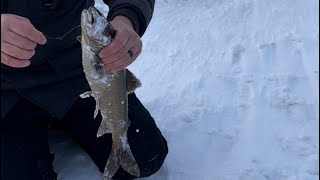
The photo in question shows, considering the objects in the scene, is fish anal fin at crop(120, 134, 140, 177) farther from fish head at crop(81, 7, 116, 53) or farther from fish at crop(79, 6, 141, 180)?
fish head at crop(81, 7, 116, 53)

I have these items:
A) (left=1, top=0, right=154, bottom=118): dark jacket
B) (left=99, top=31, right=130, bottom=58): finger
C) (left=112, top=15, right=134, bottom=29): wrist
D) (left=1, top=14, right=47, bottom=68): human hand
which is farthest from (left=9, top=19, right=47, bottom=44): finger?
(left=112, top=15, right=134, bottom=29): wrist

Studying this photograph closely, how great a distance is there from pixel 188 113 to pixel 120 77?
107 centimetres

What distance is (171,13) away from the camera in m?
4.70

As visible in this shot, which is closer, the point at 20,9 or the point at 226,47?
the point at 20,9

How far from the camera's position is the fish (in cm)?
191

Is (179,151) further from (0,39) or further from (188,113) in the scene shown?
(0,39)

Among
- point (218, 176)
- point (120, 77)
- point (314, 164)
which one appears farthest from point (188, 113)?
point (120, 77)

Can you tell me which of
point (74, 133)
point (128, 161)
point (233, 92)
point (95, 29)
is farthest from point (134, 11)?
point (233, 92)

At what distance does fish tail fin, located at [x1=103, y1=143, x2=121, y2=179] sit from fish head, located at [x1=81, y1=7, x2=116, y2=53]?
0.55 m

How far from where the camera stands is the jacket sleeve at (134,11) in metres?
2.37

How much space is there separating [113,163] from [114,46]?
0.62 meters

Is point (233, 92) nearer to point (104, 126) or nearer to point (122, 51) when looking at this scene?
point (104, 126)

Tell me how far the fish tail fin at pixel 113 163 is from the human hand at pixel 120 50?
434mm

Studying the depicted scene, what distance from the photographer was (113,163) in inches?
92.5
